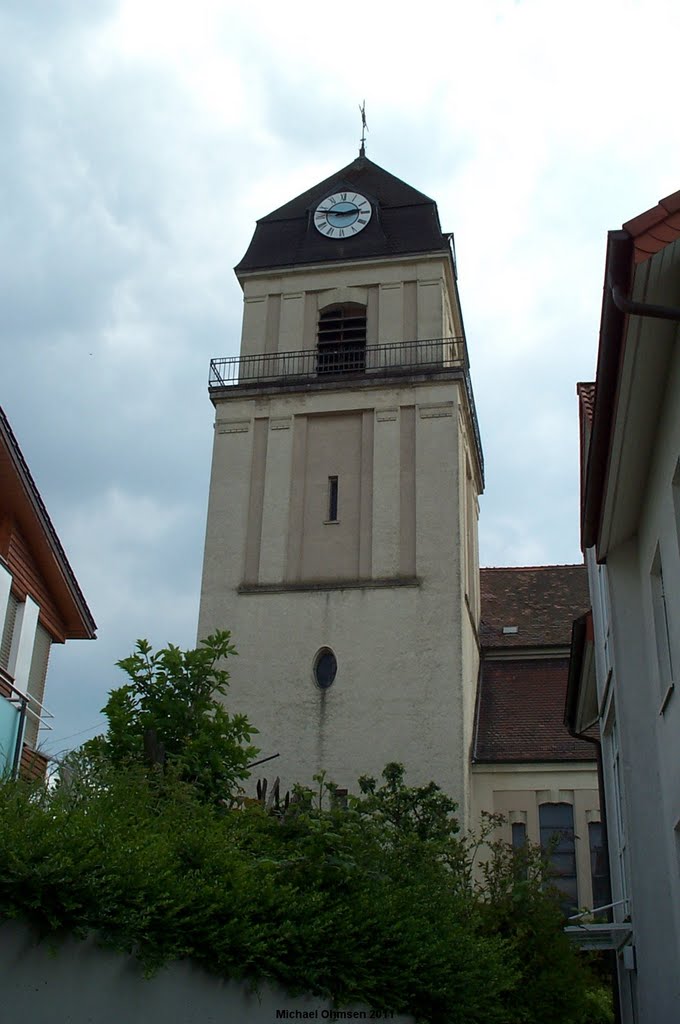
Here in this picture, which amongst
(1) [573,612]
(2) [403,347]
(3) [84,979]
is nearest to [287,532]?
(2) [403,347]

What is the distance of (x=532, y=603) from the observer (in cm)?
3712

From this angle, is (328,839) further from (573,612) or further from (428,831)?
(573,612)

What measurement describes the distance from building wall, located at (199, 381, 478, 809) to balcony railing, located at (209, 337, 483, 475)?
A: 48 cm

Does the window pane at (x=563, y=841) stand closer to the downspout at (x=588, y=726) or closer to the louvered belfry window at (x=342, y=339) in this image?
the downspout at (x=588, y=726)

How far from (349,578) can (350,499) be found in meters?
2.36

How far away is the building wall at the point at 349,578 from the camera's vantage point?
2783cm

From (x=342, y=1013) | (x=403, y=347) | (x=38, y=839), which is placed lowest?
(x=342, y=1013)

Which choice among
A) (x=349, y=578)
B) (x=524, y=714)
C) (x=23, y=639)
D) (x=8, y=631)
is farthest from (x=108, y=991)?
(x=524, y=714)

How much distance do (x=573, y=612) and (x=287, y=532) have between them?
34.4 ft

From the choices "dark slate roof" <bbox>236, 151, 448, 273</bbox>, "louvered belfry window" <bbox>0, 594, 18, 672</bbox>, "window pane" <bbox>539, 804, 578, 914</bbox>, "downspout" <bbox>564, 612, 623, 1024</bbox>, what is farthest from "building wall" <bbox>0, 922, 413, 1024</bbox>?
"dark slate roof" <bbox>236, 151, 448, 273</bbox>

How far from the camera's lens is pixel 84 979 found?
337 inches

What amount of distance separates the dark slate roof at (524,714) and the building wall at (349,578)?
111cm

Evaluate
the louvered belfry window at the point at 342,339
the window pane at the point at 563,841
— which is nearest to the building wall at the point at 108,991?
the window pane at the point at 563,841

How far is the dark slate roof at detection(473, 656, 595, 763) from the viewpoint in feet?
97.9
